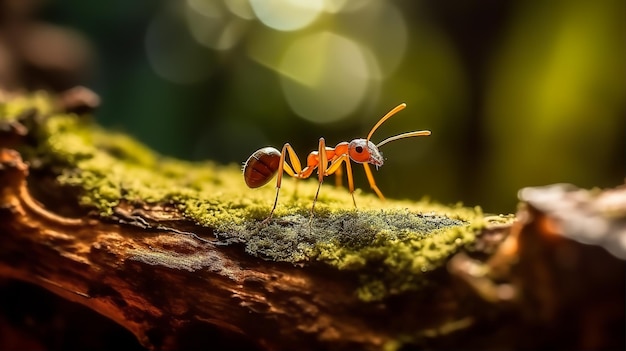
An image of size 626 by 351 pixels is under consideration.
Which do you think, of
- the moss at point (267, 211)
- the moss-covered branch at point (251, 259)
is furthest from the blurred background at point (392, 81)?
the moss-covered branch at point (251, 259)

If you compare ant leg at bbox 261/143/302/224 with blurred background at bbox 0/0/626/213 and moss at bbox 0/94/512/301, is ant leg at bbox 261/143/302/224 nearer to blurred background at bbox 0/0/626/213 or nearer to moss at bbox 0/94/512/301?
moss at bbox 0/94/512/301

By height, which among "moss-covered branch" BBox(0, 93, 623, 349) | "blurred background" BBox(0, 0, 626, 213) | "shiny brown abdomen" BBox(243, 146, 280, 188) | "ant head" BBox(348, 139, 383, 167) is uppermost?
"blurred background" BBox(0, 0, 626, 213)

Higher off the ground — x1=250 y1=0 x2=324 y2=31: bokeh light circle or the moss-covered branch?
x1=250 y1=0 x2=324 y2=31: bokeh light circle

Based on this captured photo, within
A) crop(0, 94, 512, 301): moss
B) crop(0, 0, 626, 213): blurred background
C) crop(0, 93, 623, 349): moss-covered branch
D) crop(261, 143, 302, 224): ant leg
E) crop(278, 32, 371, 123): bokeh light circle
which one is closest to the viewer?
crop(0, 93, 623, 349): moss-covered branch

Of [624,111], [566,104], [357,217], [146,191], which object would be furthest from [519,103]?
[146,191]

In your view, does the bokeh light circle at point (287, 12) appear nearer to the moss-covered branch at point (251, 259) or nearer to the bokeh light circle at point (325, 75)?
the bokeh light circle at point (325, 75)

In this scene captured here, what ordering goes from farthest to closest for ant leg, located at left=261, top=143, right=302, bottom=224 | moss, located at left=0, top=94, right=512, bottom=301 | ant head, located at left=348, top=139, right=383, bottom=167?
1. ant head, located at left=348, top=139, right=383, bottom=167
2. ant leg, located at left=261, top=143, right=302, bottom=224
3. moss, located at left=0, top=94, right=512, bottom=301

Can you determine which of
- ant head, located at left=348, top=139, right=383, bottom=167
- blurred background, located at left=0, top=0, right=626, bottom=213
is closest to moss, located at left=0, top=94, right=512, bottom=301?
ant head, located at left=348, top=139, right=383, bottom=167

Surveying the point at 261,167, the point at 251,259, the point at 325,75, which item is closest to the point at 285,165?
the point at 261,167
